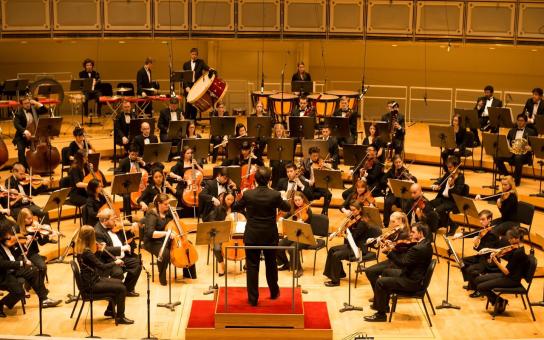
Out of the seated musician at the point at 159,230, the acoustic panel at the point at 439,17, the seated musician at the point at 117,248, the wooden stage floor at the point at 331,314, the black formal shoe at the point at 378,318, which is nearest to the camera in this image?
the wooden stage floor at the point at 331,314

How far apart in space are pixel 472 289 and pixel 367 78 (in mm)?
9535

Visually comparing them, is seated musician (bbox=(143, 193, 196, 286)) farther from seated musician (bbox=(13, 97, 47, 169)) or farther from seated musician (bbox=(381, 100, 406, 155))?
seated musician (bbox=(381, 100, 406, 155))

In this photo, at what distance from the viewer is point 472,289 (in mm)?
10242

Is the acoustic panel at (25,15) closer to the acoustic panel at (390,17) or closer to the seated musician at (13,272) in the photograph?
the acoustic panel at (390,17)

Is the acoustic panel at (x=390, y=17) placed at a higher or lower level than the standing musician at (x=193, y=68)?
higher

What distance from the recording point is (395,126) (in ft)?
44.7

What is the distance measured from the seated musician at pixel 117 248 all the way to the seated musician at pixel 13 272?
0.78 meters

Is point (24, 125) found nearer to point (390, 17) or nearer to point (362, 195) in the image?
point (362, 195)

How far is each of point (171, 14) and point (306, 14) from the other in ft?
8.83

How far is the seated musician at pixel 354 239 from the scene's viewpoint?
400 inches

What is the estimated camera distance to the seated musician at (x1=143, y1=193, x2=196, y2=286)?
10.1 m

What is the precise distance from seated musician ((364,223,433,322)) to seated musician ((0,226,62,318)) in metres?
3.62

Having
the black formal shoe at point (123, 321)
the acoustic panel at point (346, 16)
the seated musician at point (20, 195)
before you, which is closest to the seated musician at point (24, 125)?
the seated musician at point (20, 195)

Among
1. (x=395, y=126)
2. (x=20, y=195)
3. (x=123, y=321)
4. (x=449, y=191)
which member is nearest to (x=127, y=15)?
(x=395, y=126)
